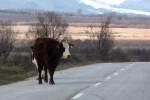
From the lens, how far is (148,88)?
53.8 ft

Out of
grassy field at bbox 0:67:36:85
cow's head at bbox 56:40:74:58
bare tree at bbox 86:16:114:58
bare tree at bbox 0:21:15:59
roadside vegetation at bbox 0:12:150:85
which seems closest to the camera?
cow's head at bbox 56:40:74:58

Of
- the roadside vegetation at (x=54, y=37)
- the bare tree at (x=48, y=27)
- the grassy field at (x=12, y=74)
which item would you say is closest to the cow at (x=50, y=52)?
the grassy field at (x=12, y=74)

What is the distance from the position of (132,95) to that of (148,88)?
2344mm

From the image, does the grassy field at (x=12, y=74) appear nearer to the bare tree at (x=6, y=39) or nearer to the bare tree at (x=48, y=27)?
the bare tree at (x=6, y=39)

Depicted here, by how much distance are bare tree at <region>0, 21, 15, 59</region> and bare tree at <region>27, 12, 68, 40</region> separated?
231 centimetres

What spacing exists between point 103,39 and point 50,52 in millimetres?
45091

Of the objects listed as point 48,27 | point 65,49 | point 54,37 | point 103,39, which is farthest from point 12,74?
point 103,39

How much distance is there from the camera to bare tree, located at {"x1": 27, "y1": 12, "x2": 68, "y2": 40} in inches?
1899

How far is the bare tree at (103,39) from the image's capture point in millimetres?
61781

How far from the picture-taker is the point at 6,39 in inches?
1911

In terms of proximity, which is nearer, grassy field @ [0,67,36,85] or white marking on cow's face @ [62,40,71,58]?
white marking on cow's face @ [62,40,71,58]

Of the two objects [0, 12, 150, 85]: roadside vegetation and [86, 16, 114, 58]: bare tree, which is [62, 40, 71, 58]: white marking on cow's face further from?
[86, 16, 114, 58]: bare tree

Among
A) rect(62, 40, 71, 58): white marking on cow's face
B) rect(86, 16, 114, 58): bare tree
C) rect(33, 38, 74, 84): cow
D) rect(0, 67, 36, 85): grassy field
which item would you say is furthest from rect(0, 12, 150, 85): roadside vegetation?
rect(62, 40, 71, 58): white marking on cow's face

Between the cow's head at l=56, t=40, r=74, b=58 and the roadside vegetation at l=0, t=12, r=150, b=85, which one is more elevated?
the cow's head at l=56, t=40, r=74, b=58
